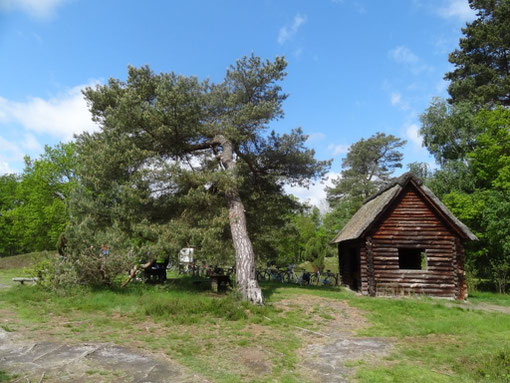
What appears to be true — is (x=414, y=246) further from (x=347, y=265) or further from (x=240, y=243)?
(x=240, y=243)

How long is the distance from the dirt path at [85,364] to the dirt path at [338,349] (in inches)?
92.6

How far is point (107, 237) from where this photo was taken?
1329 centimetres

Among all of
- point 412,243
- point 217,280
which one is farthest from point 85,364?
point 412,243

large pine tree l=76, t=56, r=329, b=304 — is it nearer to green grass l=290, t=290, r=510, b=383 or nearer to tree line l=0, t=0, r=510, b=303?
tree line l=0, t=0, r=510, b=303

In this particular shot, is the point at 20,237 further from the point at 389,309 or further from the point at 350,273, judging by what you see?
the point at 389,309

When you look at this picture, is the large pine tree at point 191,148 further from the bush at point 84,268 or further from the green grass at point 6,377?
the green grass at point 6,377

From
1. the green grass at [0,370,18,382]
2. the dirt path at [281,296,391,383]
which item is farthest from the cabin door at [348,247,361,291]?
the green grass at [0,370,18,382]

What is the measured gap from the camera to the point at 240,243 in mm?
14188

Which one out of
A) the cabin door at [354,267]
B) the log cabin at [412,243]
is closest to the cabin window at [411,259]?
the cabin door at [354,267]

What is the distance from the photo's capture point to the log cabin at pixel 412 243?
1667 cm

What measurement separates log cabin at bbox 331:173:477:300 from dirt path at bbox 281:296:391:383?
217 inches

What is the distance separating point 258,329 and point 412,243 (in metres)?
10.9

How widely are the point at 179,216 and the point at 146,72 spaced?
654 centimetres

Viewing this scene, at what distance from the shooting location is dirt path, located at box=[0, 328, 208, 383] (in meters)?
5.63
